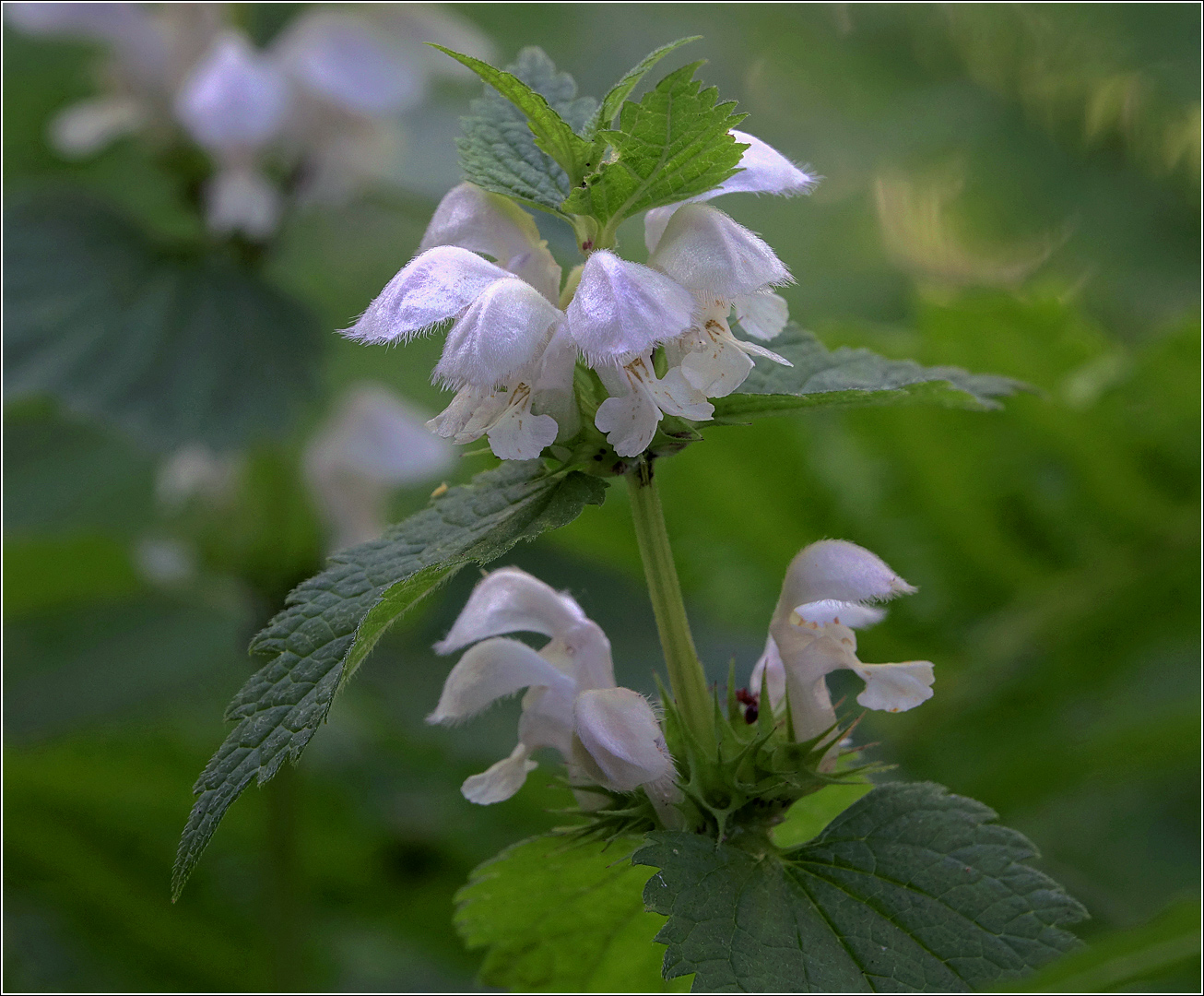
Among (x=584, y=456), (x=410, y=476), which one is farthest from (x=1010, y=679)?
(x=584, y=456)

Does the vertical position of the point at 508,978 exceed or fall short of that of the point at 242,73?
it falls short

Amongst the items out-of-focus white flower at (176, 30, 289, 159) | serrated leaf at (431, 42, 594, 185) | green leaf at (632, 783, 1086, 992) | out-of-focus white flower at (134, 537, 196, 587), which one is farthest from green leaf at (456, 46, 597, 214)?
out-of-focus white flower at (134, 537, 196, 587)

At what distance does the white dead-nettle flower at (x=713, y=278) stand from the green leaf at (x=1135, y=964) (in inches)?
9.4

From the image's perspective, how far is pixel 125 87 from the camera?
136cm

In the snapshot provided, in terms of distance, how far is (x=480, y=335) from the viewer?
43 centimetres

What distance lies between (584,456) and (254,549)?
0.97m

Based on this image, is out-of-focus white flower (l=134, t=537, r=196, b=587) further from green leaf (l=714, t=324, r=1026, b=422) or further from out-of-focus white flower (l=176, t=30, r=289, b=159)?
green leaf (l=714, t=324, r=1026, b=422)

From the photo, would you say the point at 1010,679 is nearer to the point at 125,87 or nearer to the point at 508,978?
the point at 508,978

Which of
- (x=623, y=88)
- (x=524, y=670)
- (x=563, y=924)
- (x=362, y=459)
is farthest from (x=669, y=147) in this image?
(x=362, y=459)

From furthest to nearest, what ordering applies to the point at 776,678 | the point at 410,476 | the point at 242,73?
the point at 410,476
the point at 242,73
the point at 776,678

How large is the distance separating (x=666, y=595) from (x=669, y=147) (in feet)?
0.61

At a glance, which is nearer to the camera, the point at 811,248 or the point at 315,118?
the point at 315,118

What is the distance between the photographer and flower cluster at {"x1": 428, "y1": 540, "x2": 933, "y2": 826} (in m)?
0.49

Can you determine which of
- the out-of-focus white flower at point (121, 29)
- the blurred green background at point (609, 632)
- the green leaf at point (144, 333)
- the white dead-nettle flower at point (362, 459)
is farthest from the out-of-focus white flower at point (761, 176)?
the out-of-focus white flower at point (121, 29)
